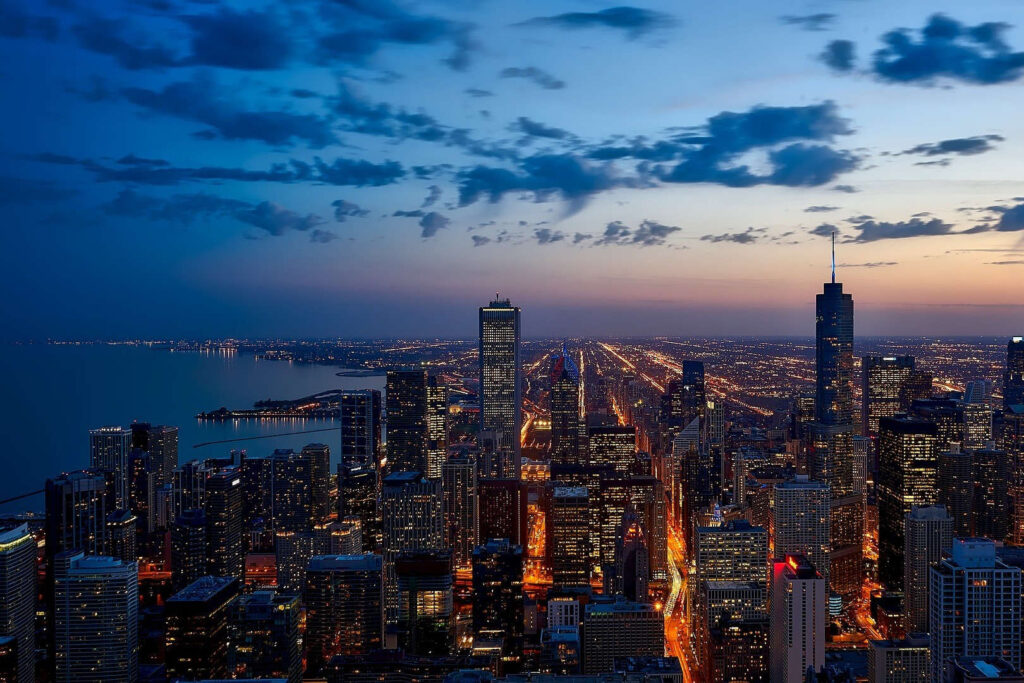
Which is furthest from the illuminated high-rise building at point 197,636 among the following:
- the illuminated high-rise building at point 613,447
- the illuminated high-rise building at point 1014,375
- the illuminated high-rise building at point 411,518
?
the illuminated high-rise building at point 1014,375

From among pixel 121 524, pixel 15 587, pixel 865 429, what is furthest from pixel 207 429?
pixel 865 429

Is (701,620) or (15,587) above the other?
(15,587)

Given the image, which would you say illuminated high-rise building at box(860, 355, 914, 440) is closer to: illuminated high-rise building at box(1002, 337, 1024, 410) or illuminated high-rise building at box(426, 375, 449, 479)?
illuminated high-rise building at box(1002, 337, 1024, 410)

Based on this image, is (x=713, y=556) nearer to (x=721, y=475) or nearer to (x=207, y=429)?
(x=721, y=475)

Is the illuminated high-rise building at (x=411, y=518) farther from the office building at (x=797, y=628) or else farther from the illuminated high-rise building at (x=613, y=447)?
the office building at (x=797, y=628)

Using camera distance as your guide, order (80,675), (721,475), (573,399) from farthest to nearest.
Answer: (573,399) → (721,475) → (80,675)

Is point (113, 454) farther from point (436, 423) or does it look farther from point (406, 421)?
point (436, 423)
